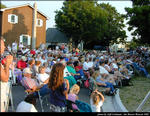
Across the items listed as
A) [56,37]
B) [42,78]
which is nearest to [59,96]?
[42,78]

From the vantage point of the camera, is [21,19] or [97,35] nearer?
[21,19]

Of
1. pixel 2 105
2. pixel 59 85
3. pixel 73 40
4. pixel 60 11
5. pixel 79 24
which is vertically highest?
pixel 60 11

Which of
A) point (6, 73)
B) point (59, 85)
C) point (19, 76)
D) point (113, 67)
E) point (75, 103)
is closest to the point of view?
point (6, 73)

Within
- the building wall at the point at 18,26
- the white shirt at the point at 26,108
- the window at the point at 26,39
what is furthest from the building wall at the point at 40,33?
the white shirt at the point at 26,108

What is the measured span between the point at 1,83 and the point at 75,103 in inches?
79.8

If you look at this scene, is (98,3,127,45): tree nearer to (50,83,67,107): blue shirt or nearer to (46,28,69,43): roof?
(46,28,69,43): roof

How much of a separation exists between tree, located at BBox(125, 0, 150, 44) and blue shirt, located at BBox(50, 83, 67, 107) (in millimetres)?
15131

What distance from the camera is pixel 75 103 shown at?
15.5ft

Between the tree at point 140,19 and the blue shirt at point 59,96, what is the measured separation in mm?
15131

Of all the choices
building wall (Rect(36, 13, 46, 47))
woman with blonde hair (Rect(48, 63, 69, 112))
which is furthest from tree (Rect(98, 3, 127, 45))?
woman with blonde hair (Rect(48, 63, 69, 112))

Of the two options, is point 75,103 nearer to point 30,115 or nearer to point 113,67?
point 30,115

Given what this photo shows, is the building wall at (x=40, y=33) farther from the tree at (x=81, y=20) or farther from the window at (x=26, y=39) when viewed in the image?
the tree at (x=81, y=20)

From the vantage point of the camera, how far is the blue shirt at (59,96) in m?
3.92

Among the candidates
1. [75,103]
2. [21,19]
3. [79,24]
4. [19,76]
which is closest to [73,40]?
[79,24]
